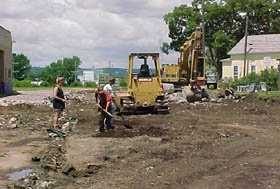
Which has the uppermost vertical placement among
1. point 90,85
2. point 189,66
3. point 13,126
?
point 189,66

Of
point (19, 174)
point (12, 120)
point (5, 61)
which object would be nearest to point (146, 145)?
point (19, 174)

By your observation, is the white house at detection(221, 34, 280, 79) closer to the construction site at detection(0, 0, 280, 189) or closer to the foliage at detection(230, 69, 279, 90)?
the foliage at detection(230, 69, 279, 90)

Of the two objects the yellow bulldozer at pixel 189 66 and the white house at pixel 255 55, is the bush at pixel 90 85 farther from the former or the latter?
the yellow bulldozer at pixel 189 66

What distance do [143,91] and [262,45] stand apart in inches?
1870

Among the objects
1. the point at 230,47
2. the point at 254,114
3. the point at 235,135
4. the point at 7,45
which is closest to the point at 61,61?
the point at 230,47

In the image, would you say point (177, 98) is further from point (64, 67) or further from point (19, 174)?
point (64, 67)

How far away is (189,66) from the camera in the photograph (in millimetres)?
41000

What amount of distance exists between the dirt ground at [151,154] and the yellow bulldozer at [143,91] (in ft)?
2.38

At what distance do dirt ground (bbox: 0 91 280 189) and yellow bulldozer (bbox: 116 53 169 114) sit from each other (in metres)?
0.73

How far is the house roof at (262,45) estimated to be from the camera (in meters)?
71.5

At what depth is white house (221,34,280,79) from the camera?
71.1 meters

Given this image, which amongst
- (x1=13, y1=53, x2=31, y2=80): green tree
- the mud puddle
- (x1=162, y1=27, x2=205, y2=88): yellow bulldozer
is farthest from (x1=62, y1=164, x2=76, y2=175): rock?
(x1=13, y1=53, x2=31, y2=80): green tree

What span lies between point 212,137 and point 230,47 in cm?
6503

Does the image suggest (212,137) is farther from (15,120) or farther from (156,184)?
(15,120)
